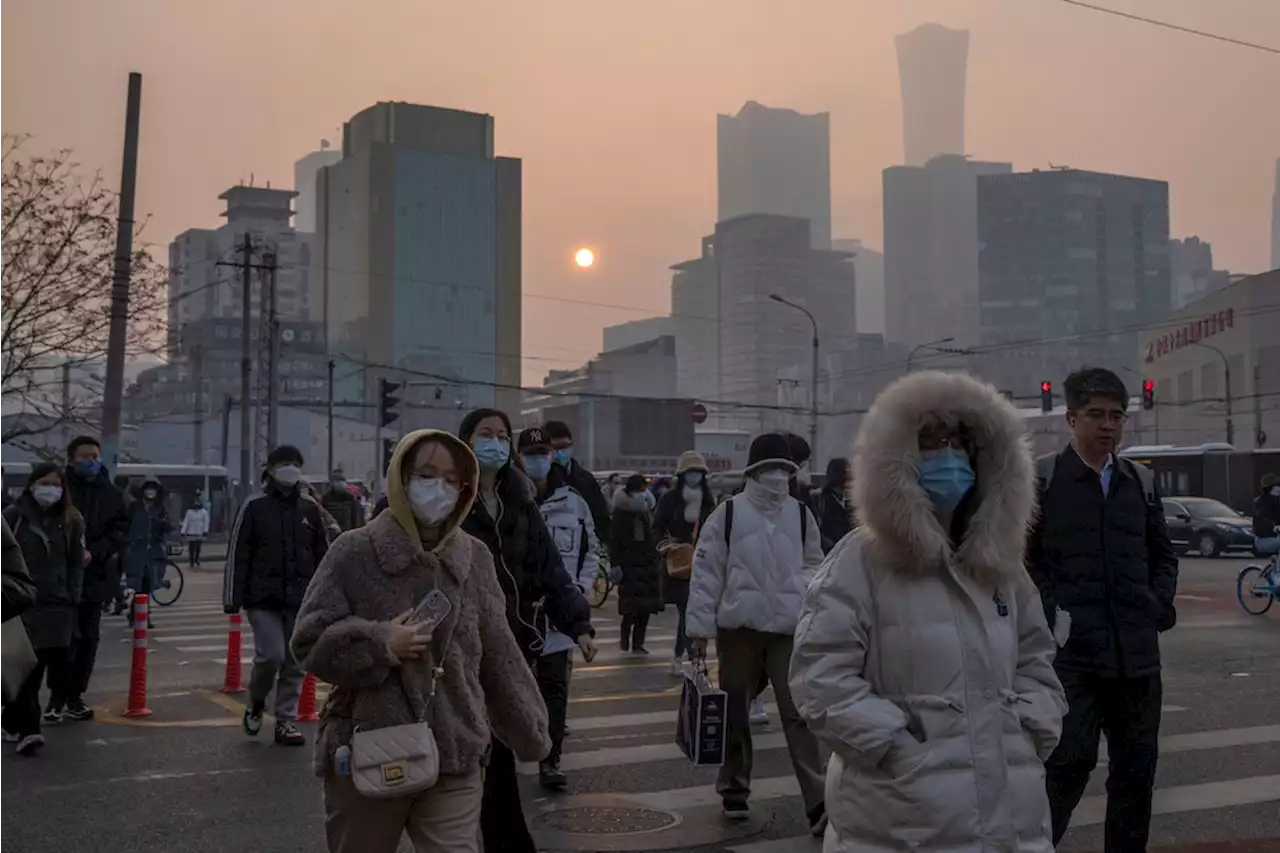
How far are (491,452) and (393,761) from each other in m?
2.24

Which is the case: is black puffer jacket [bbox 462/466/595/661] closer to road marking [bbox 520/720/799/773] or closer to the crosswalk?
the crosswalk

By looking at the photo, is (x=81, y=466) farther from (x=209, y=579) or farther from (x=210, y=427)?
(x=210, y=427)

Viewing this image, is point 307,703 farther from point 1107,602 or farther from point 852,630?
point 852,630

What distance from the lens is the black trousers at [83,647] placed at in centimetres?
1069

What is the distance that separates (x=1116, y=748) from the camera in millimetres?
5484

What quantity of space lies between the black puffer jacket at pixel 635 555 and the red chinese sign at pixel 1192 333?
204 feet

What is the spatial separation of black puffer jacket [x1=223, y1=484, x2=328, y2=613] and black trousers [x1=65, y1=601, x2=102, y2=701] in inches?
60.3

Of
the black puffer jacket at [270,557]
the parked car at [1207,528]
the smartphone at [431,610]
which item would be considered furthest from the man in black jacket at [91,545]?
the parked car at [1207,528]

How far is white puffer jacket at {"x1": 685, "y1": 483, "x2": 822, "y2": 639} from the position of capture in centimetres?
727

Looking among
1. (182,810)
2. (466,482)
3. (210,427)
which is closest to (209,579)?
(182,810)

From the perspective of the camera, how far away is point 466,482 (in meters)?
4.65

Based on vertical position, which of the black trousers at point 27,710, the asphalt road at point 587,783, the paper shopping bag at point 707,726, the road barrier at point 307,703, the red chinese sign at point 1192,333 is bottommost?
the asphalt road at point 587,783

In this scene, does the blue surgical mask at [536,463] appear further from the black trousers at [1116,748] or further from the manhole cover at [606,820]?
the black trousers at [1116,748]

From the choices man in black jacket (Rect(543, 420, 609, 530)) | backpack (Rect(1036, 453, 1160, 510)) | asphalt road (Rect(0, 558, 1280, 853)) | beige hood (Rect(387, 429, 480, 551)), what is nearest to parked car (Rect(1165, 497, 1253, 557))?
asphalt road (Rect(0, 558, 1280, 853))
